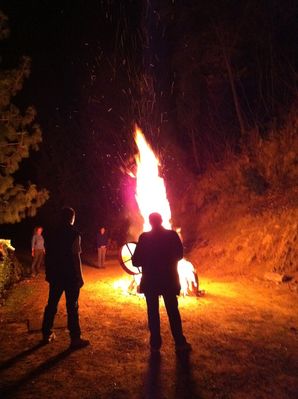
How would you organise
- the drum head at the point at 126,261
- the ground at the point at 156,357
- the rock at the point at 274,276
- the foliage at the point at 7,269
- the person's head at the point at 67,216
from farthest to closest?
1. the rock at the point at 274,276
2. the foliage at the point at 7,269
3. the drum head at the point at 126,261
4. the person's head at the point at 67,216
5. the ground at the point at 156,357

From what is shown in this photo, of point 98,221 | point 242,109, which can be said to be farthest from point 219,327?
point 98,221

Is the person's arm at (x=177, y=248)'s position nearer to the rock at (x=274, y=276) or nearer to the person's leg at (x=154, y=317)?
the person's leg at (x=154, y=317)

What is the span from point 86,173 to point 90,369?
2289 cm

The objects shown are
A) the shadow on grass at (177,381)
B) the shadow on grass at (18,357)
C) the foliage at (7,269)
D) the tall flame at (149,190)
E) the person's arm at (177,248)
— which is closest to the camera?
the shadow on grass at (177,381)

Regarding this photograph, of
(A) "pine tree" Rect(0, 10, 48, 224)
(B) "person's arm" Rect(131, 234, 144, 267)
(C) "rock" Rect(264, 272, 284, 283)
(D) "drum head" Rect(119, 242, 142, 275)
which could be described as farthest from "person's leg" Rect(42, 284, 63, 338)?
(A) "pine tree" Rect(0, 10, 48, 224)

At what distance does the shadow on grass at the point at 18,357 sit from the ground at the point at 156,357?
0.04ft

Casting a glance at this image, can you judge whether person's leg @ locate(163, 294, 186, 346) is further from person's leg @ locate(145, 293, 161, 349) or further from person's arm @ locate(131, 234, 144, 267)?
person's arm @ locate(131, 234, 144, 267)

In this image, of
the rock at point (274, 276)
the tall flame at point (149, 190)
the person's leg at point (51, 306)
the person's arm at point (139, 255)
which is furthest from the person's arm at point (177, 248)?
the rock at point (274, 276)

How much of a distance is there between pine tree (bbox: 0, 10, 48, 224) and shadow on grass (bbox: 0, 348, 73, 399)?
323 inches

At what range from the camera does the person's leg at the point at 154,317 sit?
17.7 ft

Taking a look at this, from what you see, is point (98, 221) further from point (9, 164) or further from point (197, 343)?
point (197, 343)

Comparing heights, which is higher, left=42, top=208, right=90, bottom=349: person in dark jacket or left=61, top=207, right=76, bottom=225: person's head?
left=61, top=207, right=76, bottom=225: person's head

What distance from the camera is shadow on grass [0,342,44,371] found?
5086 mm

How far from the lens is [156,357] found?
17.5 feet
